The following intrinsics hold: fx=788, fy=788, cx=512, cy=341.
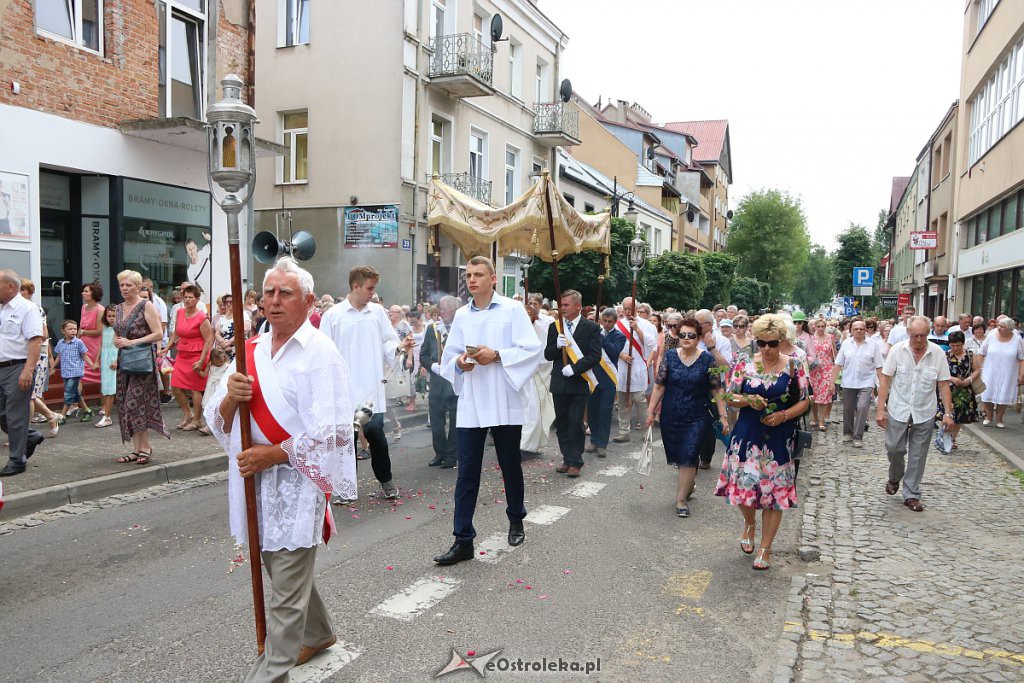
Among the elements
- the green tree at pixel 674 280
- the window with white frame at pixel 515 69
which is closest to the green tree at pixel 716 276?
the green tree at pixel 674 280

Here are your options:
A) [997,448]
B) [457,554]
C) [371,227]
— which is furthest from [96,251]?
[997,448]

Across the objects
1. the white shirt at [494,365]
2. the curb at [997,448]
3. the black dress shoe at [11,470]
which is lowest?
the curb at [997,448]

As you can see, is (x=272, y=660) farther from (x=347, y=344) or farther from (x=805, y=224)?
(x=805, y=224)

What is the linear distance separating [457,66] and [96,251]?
11.0m

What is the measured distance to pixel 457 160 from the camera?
21797mm

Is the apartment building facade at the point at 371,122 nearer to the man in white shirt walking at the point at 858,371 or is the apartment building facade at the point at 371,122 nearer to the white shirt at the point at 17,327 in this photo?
the man in white shirt walking at the point at 858,371

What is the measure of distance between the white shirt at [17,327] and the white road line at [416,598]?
4.40 m

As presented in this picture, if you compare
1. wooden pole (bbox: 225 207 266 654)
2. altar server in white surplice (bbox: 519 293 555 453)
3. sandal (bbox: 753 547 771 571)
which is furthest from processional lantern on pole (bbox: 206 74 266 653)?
altar server in white surplice (bbox: 519 293 555 453)

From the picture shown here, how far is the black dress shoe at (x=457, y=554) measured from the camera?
5160 mm

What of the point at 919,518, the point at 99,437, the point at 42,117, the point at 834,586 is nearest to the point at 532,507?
the point at 834,586

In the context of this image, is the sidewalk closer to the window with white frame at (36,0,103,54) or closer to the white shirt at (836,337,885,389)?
the window with white frame at (36,0,103,54)

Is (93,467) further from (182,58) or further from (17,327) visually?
(182,58)

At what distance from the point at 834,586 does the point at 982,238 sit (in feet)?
66.8

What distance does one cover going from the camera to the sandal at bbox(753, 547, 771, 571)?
17.6 feet
